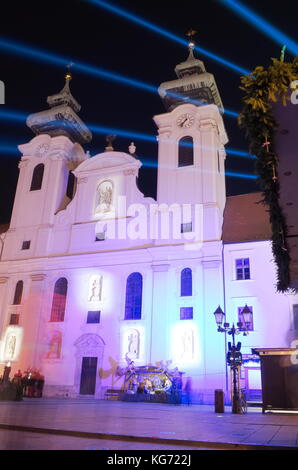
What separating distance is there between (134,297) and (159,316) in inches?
104

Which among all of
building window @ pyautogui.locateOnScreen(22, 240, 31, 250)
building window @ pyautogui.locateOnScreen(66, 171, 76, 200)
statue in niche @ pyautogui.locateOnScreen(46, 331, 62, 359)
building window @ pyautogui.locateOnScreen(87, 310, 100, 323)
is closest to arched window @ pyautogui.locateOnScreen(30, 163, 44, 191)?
building window @ pyautogui.locateOnScreen(66, 171, 76, 200)

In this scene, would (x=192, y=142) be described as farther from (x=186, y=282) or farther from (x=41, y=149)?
(x=41, y=149)

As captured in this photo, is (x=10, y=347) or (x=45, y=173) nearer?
(x=10, y=347)

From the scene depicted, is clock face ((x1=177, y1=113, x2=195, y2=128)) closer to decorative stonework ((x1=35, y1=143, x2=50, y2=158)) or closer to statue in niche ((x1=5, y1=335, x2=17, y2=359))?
decorative stonework ((x1=35, y1=143, x2=50, y2=158))

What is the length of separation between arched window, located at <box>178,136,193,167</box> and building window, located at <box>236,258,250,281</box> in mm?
8919

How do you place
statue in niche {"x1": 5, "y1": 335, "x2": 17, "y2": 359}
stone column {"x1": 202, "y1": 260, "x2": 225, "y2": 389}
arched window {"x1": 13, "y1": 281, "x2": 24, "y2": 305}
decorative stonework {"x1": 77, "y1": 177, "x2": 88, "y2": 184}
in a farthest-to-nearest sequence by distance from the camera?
1. decorative stonework {"x1": 77, "y1": 177, "x2": 88, "y2": 184}
2. arched window {"x1": 13, "y1": 281, "x2": 24, "y2": 305}
3. statue in niche {"x1": 5, "y1": 335, "x2": 17, "y2": 359}
4. stone column {"x1": 202, "y1": 260, "x2": 225, "y2": 389}

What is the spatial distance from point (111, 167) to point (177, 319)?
44.5 ft

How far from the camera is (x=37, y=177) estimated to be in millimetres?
35594

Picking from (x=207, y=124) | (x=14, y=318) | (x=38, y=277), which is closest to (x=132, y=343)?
(x=38, y=277)

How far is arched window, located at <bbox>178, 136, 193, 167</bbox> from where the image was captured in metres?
31.0

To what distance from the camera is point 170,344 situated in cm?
2555
